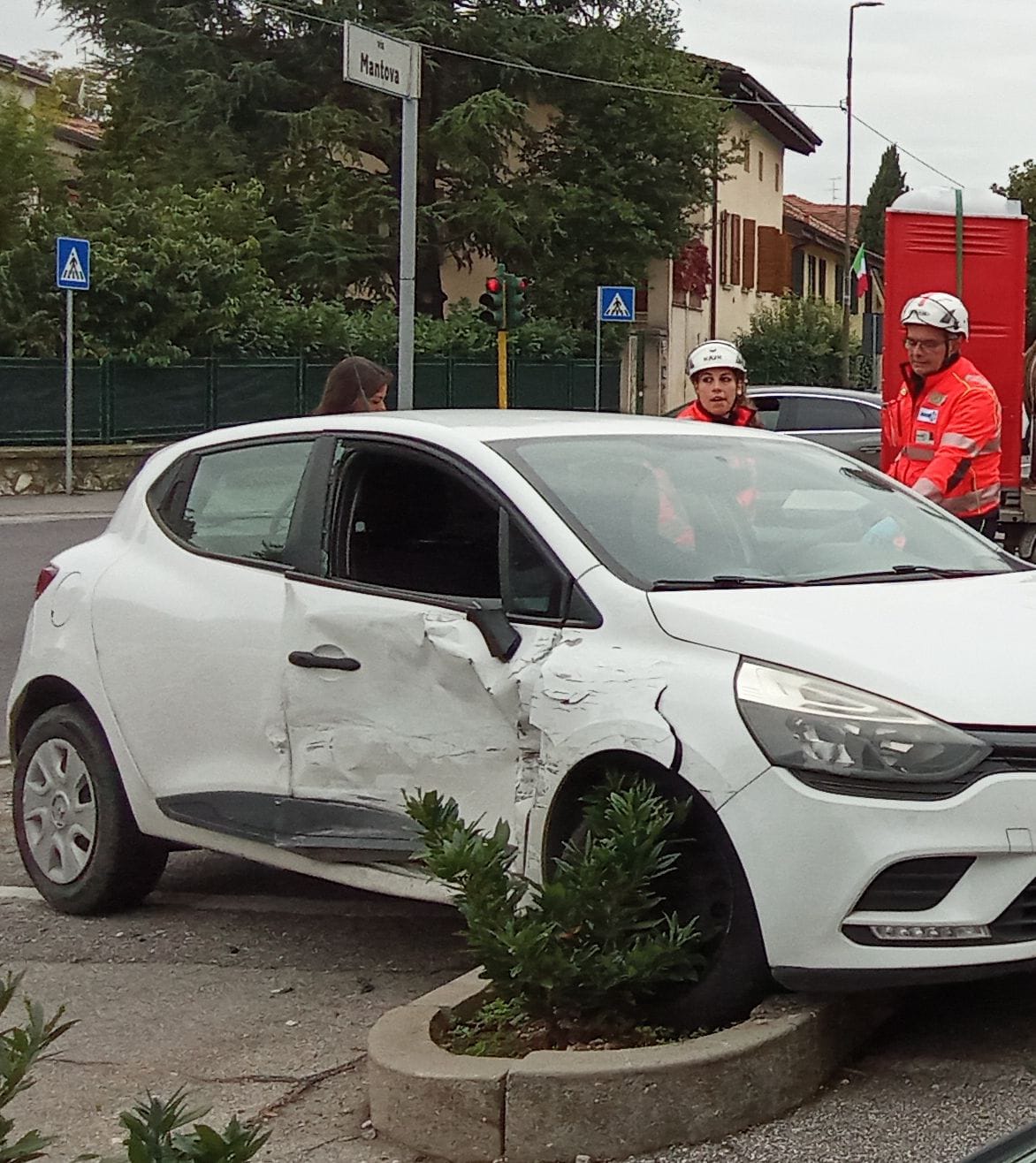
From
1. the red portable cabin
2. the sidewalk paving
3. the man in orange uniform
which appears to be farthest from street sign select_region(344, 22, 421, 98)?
the sidewalk paving

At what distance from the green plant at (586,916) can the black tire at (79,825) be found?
2.01 metres

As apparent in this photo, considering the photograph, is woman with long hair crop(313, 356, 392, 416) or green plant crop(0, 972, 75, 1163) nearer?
green plant crop(0, 972, 75, 1163)

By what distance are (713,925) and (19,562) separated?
14.7 m

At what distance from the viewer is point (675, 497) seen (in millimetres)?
5293

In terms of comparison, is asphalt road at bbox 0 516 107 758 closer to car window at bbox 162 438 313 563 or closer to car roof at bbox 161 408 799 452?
car window at bbox 162 438 313 563

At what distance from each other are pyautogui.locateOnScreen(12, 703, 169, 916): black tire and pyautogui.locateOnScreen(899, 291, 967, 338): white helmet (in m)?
3.39

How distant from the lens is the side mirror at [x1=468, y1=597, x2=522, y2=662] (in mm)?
4930

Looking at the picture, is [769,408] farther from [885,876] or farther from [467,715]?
[885,876]

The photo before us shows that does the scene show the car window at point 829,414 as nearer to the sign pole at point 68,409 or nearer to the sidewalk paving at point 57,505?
the sidewalk paving at point 57,505

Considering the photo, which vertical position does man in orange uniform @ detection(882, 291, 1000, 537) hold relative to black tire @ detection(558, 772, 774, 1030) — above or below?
above

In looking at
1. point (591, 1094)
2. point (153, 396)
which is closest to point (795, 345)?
point (153, 396)

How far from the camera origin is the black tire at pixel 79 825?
20.3 feet

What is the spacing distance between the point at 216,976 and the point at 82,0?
37.9 meters

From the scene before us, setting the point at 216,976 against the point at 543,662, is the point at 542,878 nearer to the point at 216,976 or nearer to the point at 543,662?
the point at 543,662
